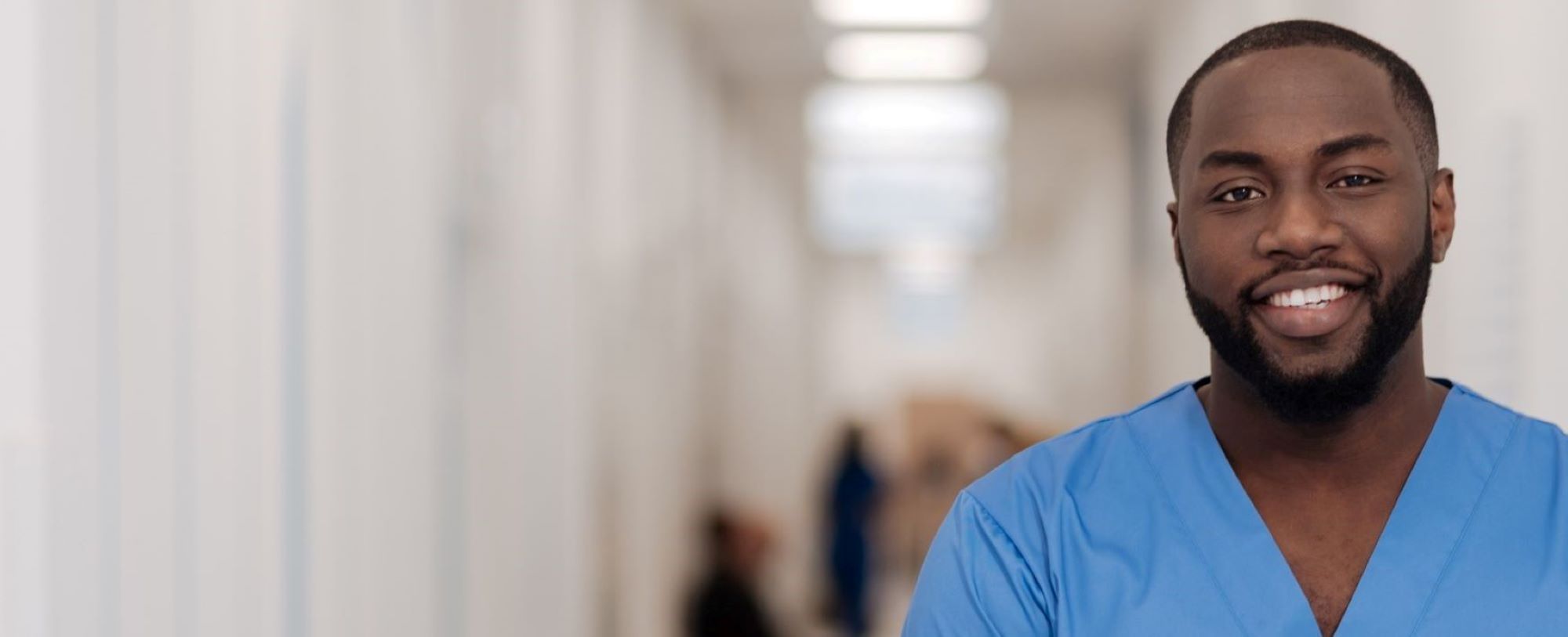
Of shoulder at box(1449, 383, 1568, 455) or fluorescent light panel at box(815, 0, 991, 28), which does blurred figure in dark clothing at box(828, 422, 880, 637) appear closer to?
fluorescent light panel at box(815, 0, 991, 28)

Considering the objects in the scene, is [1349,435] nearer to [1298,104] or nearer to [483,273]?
[1298,104]

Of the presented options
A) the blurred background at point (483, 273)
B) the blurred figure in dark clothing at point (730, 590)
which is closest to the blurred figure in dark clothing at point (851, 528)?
the blurred background at point (483, 273)

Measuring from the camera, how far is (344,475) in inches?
78.0

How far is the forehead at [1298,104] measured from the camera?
1201 mm

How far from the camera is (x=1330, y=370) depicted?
3.97 feet

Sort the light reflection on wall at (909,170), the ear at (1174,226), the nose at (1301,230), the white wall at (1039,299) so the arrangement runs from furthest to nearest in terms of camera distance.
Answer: the white wall at (1039,299)
the light reflection on wall at (909,170)
the ear at (1174,226)
the nose at (1301,230)

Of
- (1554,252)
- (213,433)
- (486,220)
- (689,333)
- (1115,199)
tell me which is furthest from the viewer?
(1115,199)

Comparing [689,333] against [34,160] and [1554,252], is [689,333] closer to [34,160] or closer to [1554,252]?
[1554,252]

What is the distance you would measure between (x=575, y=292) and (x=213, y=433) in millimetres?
1919

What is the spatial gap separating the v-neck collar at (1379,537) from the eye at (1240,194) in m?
0.20

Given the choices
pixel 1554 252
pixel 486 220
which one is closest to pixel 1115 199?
pixel 486 220

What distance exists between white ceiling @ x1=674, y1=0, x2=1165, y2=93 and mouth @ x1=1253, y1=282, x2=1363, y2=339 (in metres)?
3.86

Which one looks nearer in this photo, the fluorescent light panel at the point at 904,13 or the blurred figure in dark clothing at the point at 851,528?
the fluorescent light panel at the point at 904,13

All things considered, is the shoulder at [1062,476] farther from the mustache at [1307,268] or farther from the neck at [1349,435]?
the mustache at [1307,268]
